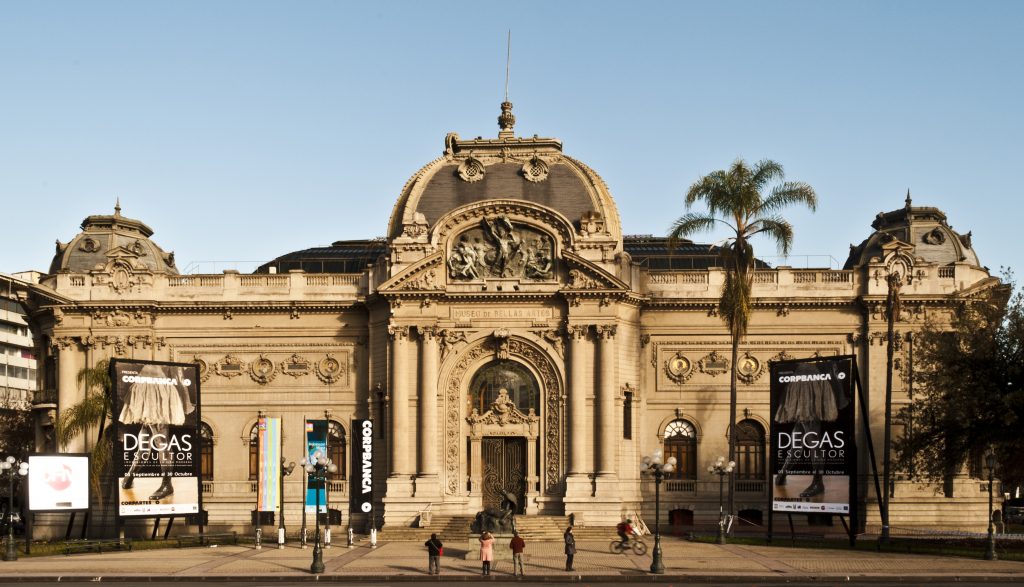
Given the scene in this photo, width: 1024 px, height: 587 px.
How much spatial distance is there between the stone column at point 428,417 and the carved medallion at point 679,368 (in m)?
12.3

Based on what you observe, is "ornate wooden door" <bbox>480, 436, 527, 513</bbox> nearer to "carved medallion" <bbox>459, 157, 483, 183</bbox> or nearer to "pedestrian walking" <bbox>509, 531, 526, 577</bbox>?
"carved medallion" <bbox>459, 157, 483, 183</bbox>

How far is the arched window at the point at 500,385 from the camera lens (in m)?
67.8

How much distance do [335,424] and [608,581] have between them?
1130 inches

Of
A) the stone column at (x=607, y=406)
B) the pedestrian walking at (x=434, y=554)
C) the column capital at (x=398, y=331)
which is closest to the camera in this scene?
the pedestrian walking at (x=434, y=554)

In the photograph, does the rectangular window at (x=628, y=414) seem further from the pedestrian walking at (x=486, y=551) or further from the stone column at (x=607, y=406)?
the pedestrian walking at (x=486, y=551)

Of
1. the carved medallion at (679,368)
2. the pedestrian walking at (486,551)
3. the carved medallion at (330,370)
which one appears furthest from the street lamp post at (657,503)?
the carved medallion at (330,370)

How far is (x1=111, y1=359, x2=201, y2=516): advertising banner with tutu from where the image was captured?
57.8 metres

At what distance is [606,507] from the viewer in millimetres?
64688

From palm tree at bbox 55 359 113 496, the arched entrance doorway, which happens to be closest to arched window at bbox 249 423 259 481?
palm tree at bbox 55 359 113 496

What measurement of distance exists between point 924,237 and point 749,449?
14661 mm

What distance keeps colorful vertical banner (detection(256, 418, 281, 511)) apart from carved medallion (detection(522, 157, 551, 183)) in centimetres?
1849

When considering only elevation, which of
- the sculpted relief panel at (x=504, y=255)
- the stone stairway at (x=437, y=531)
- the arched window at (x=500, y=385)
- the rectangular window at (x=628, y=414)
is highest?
the sculpted relief panel at (x=504, y=255)

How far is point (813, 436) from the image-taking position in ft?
183

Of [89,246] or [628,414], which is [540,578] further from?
[89,246]
